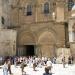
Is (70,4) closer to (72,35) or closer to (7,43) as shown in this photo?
(72,35)

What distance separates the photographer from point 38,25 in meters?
42.7

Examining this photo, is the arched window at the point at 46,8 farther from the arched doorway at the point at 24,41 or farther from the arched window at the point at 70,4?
the arched doorway at the point at 24,41

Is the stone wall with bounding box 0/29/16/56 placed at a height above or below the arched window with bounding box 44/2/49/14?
below

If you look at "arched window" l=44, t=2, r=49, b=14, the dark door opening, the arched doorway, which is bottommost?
the dark door opening

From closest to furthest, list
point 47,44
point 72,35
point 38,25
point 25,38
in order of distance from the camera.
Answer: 1. point 72,35
2. point 47,44
3. point 38,25
4. point 25,38

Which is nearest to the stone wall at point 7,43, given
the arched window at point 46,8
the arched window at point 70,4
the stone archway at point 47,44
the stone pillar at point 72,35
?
the stone archway at point 47,44

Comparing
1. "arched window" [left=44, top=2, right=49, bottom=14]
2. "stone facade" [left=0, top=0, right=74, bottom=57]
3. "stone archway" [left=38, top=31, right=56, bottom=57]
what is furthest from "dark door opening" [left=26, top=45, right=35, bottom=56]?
"arched window" [left=44, top=2, right=49, bottom=14]

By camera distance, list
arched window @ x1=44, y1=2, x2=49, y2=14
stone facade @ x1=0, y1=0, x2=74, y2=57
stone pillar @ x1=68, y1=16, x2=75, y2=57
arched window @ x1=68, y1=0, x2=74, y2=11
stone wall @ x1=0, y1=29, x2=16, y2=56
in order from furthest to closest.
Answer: arched window @ x1=44, y1=2, x2=49, y2=14, arched window @ x1=68, y1=0, x2=74, y2=11, stone facade @ x1=0, y1=0, x2=74, y2=57, stone wall @ x1=0, y1=29, x2=16, y2=56, stone pillar @ x1=68, y1=16, x2=75, y2=57

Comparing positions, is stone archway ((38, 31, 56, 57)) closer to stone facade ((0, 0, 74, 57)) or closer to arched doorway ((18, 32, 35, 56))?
stone facade ((0, 0, 74, 57))

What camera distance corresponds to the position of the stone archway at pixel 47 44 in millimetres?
41344

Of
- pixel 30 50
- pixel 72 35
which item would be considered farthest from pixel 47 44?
pixel 72 35

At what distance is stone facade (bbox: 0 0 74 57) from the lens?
41.2 m

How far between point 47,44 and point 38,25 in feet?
10.3

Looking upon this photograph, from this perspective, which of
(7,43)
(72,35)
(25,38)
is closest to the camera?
(72,35)
